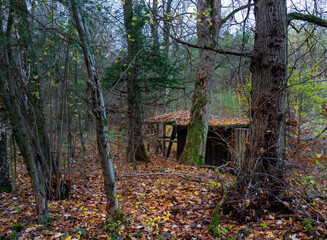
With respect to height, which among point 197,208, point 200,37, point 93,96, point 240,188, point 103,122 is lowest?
point 197,208

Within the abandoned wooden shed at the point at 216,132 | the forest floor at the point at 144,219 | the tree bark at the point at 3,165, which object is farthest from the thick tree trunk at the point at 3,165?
the abandoned wooden shed at the point at 216,132

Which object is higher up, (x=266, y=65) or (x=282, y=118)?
(x=266, y=65)

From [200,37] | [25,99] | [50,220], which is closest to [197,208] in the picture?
[50,220]

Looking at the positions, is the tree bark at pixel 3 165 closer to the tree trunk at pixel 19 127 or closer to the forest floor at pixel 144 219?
the forest floor at pixel 144 219

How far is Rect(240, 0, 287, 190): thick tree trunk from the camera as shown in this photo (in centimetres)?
371

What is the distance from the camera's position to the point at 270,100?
371 cm

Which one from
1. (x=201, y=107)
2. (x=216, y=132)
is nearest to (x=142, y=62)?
(x=201, y=107)

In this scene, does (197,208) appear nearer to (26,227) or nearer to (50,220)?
(50,220)

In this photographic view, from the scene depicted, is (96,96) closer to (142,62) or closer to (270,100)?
(270,100)

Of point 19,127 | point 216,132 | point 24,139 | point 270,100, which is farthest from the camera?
point 216,132

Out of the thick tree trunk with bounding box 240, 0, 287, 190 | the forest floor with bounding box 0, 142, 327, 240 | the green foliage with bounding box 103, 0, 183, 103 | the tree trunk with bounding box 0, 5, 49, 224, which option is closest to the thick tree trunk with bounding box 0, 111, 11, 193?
the forest floor with bounding box 0, 142, 327, 240

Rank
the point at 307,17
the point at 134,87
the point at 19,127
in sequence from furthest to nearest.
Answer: the point at 134,87 → the point at 307,17 → the point at 19,127

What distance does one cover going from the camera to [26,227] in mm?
3232

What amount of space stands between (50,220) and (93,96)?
2.14m
